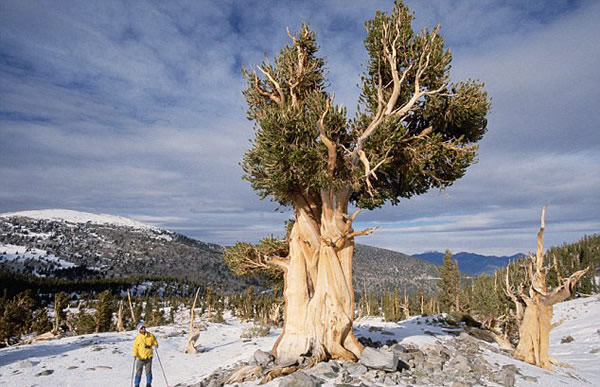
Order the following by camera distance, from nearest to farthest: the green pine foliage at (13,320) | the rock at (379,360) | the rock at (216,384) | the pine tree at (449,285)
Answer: the rock at (379,360), the rock at (216,384), the green pine foliage at (13,320), the pine tree at (449,285)

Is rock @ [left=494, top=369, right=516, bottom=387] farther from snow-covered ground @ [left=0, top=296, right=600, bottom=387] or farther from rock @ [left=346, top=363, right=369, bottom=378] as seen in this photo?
rock @ [left=346, top=363, right=369, bottom=378]

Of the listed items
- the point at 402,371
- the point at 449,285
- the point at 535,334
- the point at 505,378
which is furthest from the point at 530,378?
the point at 449,285

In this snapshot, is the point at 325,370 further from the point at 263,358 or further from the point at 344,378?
the point at 263,358

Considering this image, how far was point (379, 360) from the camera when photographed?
9898 mm

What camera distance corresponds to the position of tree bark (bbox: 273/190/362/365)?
11.2 meters

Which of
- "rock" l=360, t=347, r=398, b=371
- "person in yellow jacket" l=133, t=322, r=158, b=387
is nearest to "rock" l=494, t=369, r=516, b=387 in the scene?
"rock" l=360, t=347, r=398, b=371

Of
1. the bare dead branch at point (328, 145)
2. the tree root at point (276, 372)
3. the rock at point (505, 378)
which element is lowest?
the rock at point (505, 378)

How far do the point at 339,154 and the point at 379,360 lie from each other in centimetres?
670

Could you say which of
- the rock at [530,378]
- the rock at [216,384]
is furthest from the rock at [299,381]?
the rock at [530,378]

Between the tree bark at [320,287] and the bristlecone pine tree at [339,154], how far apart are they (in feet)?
0.11

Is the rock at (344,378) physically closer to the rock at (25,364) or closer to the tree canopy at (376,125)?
the tree canopy at (376,125)

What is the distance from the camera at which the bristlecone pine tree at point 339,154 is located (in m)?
11.1

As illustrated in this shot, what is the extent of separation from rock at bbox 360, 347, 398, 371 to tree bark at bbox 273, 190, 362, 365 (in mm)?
1013

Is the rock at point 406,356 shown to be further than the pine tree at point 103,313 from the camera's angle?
No
